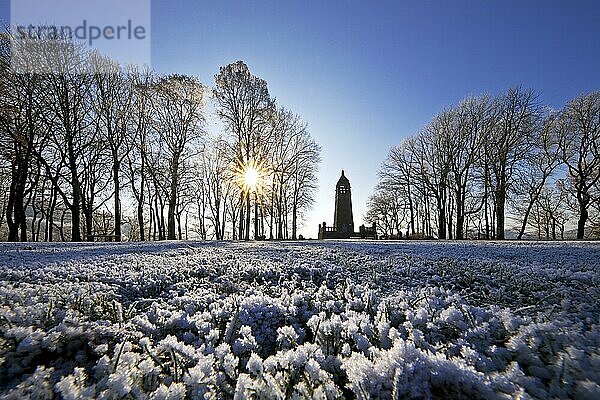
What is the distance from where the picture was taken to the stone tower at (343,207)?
2859cm

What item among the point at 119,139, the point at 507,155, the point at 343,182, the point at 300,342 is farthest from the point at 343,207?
the point at 300,342

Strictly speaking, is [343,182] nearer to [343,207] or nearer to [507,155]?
[343,207]

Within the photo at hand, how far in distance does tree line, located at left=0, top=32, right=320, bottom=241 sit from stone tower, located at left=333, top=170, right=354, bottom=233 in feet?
19.1

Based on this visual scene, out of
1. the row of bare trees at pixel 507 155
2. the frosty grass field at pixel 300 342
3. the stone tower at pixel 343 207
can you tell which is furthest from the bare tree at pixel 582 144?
the frosty grass field at pixel 300 342

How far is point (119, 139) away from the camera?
17.3 meters

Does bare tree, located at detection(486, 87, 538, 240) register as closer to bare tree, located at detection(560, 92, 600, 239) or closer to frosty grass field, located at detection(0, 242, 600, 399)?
bare tree, located at detection(560, 92, 600, 239)

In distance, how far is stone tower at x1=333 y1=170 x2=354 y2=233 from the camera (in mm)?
28594

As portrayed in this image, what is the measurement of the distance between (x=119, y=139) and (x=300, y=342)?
19753 mm

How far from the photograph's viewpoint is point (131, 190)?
2091 centimetres

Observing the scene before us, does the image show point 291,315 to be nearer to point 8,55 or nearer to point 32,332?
point 32,332

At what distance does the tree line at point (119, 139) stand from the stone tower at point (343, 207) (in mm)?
5820

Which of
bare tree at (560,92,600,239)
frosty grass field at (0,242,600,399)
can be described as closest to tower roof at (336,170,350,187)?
bare tree at (560,92,600,239)

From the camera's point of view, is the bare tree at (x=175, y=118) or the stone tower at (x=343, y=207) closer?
the bare tree at (x=175, y=118)

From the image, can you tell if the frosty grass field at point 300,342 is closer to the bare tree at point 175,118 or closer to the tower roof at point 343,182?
the bare tree at point 175,118
